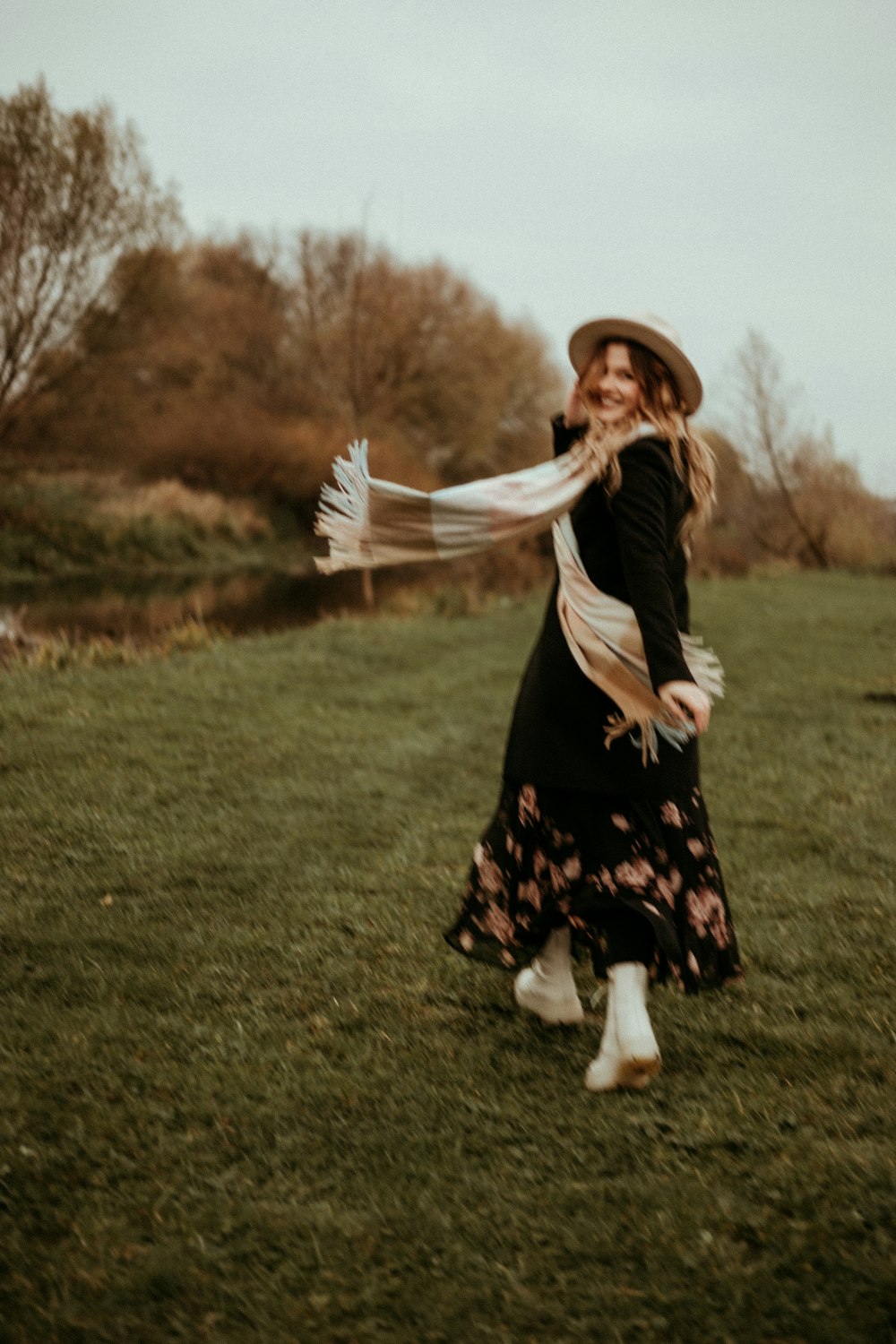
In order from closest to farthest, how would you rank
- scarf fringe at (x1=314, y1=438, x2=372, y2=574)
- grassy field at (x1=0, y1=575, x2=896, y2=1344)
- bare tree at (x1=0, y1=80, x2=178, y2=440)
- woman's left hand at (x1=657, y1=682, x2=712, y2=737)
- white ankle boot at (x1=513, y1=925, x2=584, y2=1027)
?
grassy field at (x1=0, y1=575, x2=896, y2=1344), woman's left hand at (x1=657, y1=682, x2=712, y2=737), scarf fringe at (x1=314, y1=438, x2=372, y2=574), white ankle boot at (x1=513, y1=925, x2=584, y2=1027), bare tree at (x1=0, y1=80, x2=178, y2=440)

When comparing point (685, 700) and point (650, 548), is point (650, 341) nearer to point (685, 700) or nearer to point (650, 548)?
point (650, 548)

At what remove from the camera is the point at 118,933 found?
3.84 metres

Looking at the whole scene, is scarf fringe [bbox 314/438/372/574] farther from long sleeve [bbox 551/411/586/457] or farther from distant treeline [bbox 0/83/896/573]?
distant treeline [bbox 0/83/896/573]

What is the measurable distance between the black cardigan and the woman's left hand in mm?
33

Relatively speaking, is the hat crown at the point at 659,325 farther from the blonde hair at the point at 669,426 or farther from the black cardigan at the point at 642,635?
the black cardigan at the point at 642,635

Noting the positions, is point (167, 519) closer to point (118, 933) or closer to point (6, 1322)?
point (118, 933)

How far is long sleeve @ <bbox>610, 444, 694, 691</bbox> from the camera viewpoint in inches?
108

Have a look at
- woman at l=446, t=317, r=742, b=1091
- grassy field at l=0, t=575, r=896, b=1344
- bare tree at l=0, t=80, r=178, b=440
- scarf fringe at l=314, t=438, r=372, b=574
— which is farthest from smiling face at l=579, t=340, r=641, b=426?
bare tree at l=0, t=80, r=178, b=440

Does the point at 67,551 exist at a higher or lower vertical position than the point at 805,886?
higher

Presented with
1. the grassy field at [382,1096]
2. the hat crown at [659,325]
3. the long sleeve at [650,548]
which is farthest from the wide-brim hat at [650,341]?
the grassy field at [382,1096]

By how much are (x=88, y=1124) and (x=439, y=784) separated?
364cm

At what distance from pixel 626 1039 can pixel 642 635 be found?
41.0 inches

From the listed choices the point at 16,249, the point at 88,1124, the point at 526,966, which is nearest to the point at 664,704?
the point at 526,966

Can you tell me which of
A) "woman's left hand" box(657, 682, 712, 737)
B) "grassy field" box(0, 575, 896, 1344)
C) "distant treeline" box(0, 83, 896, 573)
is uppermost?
"distant treeline" box(0, 83, 896, 573)
